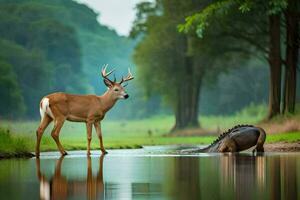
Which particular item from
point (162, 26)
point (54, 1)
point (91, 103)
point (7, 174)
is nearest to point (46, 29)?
point (54, 1)

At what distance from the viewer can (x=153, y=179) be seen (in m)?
16.2

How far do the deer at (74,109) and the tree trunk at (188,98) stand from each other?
125 ft

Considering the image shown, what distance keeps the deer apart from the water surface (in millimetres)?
5054

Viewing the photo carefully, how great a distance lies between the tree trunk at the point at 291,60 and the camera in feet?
139

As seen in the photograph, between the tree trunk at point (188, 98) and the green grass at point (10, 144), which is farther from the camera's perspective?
the tree trunk at point (188, 98)

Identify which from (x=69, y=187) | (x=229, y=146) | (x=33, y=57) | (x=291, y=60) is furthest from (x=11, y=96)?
(x=69, y=187)

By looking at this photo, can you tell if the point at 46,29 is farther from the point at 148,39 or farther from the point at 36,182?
the point at 36,182

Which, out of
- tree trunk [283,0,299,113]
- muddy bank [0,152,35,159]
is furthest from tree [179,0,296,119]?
muddy bank [0,152,35,159]

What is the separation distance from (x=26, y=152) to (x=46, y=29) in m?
75.4

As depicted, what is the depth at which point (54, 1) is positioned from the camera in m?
127

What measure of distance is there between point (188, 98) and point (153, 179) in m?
52.2

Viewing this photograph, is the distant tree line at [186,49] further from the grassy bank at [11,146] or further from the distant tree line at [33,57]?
the grassy bank at [11,146]

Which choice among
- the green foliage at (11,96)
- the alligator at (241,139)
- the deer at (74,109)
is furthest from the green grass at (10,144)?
the green foliage at (11,96)

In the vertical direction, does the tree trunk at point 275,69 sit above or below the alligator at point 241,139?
above
